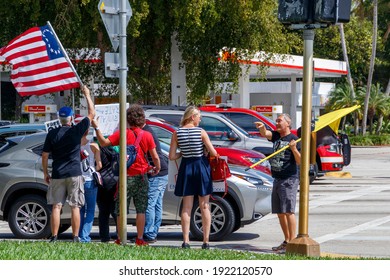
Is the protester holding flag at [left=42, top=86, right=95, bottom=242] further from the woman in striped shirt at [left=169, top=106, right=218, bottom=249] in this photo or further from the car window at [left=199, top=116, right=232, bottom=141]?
the car window at [left=199, top=116, right=232, bottom=141]

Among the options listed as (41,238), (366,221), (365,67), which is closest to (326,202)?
(366,221)

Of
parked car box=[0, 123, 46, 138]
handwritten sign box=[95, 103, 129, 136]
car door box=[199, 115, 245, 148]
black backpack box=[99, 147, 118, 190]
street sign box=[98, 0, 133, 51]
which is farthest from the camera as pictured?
car door box=[199, 115, 245, 148]

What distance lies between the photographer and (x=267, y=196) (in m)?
13.9

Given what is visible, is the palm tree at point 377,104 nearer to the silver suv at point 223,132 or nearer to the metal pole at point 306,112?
the silver suv at point 223,132

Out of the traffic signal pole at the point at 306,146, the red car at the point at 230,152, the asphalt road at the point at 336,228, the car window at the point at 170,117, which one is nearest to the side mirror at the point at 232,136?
the car window at the point at 170,117

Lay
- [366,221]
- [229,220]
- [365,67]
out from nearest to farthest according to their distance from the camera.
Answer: [229,220] → [366,221] → [365,67]

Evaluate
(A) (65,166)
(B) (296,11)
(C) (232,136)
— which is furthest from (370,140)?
(B) (296,11)

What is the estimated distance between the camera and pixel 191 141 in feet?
39.1

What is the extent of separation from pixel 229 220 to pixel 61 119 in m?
2.98

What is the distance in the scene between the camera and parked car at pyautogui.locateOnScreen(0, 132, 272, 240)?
13656 mm

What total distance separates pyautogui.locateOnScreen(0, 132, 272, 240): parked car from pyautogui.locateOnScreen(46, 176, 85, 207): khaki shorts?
4.41 feet

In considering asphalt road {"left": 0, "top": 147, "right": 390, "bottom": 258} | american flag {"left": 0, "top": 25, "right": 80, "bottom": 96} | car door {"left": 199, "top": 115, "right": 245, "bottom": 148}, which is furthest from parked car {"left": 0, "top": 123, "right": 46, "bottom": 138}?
car door {"left": 199, "top": 115, "right": 245, "bottom": 148}

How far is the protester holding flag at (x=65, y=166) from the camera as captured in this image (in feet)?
39.8

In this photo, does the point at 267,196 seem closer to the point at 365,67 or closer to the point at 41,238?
the point at 41,238
